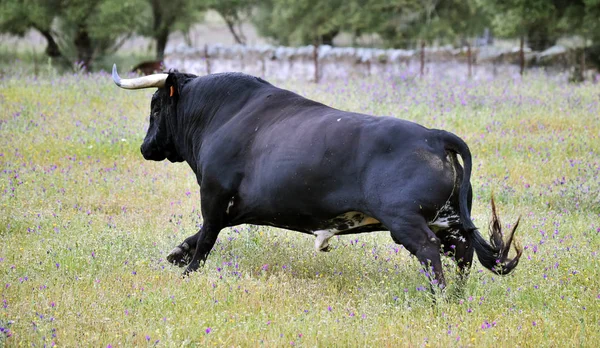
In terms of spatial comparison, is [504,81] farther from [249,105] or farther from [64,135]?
[249,105]

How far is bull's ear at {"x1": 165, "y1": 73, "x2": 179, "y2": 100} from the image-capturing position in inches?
288

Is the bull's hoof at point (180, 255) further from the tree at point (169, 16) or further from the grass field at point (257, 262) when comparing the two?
the tree at point (169, 16)

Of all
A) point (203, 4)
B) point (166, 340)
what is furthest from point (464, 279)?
point (203, 4)

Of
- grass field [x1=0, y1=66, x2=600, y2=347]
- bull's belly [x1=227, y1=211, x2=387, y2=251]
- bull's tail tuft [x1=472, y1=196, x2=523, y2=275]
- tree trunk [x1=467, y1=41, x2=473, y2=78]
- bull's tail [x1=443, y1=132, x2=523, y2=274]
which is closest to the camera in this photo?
grass field [x1=0, y1=66, x2=600, y2=347]

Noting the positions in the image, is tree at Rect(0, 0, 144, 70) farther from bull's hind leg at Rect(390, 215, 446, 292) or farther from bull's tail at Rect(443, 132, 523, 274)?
bull's hind leg at Rect(390, 215, 446, 292)

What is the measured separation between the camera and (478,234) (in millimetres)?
5758

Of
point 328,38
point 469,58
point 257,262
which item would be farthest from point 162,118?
point 328,38

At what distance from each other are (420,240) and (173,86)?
313 centimetres

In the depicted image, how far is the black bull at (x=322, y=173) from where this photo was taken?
550 centimetres

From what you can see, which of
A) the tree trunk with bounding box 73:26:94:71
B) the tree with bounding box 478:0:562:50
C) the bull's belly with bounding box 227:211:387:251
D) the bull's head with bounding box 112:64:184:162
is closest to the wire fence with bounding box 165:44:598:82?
the tree with bounding box 478:0:562:50

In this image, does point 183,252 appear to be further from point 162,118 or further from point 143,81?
point 143,81

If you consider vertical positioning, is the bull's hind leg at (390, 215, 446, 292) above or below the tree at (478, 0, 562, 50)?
above

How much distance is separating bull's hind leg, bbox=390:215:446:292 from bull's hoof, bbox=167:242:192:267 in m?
2.28

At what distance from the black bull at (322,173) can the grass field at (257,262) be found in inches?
14.4
